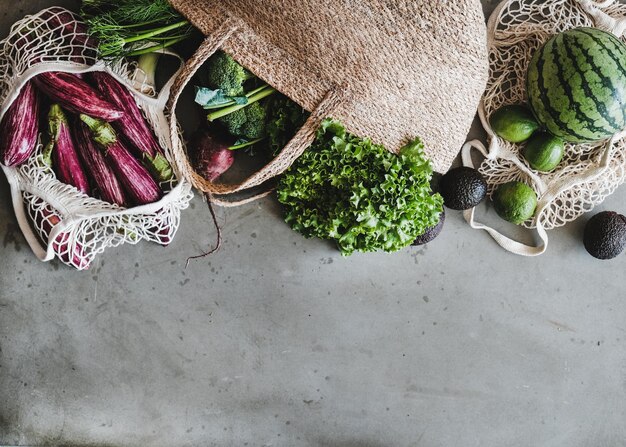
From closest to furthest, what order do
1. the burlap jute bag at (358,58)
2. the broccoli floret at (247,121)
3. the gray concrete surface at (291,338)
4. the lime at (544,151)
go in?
the burlap jute bag at (358,58) → the broccoli floret at (247,121) → the lime at (544,151) → the gray concrete surface at (291,338)

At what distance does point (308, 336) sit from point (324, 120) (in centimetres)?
79

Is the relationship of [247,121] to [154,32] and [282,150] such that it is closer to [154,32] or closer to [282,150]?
[282,150]

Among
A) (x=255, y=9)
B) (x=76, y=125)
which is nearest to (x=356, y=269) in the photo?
(x=255, y=9)

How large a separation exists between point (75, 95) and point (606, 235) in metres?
1.85

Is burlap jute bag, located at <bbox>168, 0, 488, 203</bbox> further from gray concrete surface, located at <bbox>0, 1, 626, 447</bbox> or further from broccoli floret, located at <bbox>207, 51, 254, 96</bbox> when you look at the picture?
gray concrete surface, located at <bbox>0, 1, 626, 447</bbox>

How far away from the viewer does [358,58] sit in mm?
1690

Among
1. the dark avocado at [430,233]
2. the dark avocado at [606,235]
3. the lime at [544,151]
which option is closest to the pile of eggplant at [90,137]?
the dark avocado at [430,233]

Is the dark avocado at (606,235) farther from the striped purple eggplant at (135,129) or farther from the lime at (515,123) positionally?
the striped purple eggplant at (135,129)

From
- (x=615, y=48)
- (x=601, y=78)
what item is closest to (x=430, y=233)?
(x=601, y=78)

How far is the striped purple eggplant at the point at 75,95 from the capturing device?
1798 millimetres

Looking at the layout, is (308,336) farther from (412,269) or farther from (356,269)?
(412,269)

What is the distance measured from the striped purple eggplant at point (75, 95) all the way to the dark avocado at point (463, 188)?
113 centimetres

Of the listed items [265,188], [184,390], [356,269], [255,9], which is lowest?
[184,390]

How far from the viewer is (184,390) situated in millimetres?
2031
